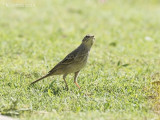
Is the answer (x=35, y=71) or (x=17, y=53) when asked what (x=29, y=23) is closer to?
(x=17, y=53)

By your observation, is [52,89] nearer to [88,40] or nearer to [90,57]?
[88,40]

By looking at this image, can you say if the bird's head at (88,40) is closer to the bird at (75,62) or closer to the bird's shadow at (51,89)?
the bird at (75,62)

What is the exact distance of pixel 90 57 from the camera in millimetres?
10234

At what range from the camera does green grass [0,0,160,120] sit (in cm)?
637

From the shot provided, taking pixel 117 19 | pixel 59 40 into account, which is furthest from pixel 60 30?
pixel 117 19

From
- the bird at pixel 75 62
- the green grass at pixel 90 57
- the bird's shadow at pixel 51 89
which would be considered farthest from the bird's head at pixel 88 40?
the bird's shadow at pixel 51 89

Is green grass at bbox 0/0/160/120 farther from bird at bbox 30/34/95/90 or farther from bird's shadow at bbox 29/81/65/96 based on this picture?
bird at bbox 30/34/95/90

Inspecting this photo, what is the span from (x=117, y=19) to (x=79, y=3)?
2298 mm

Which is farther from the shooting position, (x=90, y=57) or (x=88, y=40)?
(x=90, y=57)

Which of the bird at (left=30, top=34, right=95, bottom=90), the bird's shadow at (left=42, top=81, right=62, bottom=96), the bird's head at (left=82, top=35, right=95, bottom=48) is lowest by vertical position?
the bird's shadow at (left=42, top=81, right=62, bottom=96)

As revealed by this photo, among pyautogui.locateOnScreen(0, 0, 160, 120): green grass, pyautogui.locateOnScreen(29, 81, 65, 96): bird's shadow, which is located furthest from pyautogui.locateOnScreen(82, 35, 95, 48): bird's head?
pyautogui.locateOnScreen(29, 81, 65, 96): bird's shadow

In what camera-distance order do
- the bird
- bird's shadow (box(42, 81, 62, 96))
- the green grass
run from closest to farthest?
the green grass, bird's shadow (box(42, 81, 62, 96)), the bird

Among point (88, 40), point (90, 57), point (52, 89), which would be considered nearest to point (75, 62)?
point (88, 40)

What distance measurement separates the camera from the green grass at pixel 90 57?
20.9 feet
